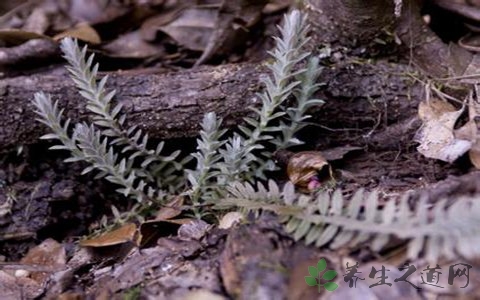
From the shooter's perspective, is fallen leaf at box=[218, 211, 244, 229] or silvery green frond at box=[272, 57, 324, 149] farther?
silvery green frond at box=[272, 57, 324, 149]

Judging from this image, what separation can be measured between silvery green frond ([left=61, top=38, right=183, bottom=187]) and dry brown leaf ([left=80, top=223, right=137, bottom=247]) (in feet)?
0.59

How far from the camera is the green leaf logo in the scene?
122 cm

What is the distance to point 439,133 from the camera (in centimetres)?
176

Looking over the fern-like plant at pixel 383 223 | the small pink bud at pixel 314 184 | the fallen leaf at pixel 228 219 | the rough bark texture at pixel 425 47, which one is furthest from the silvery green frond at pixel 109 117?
the rough bark texture at pixel 425 47

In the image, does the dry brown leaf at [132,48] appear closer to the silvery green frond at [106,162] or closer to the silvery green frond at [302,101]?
the silvery green frond at [106,162]

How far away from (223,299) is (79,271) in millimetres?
596

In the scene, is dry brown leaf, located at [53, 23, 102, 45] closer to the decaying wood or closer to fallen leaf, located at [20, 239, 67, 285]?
the decaying wood

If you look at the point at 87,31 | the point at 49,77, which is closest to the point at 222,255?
the point at 49,77

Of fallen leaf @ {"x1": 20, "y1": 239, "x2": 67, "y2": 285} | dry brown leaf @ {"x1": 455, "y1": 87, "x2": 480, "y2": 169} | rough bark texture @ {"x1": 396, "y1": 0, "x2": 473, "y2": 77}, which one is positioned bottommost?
fallen leaf @ {"x1": 20, "y1": 239, "x2": 67, "y2": 285}

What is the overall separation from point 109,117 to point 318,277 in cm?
85

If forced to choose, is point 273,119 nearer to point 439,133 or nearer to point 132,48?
point 439,133

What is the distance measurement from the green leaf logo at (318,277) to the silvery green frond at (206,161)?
1.91 ft

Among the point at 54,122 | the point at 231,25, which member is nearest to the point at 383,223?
the point at 54,122

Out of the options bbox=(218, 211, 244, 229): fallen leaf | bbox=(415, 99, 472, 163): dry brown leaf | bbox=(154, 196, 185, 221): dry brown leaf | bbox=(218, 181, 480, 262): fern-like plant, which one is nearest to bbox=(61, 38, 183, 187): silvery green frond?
bbox=(154, 196, 185, 221): dry brown leaf
